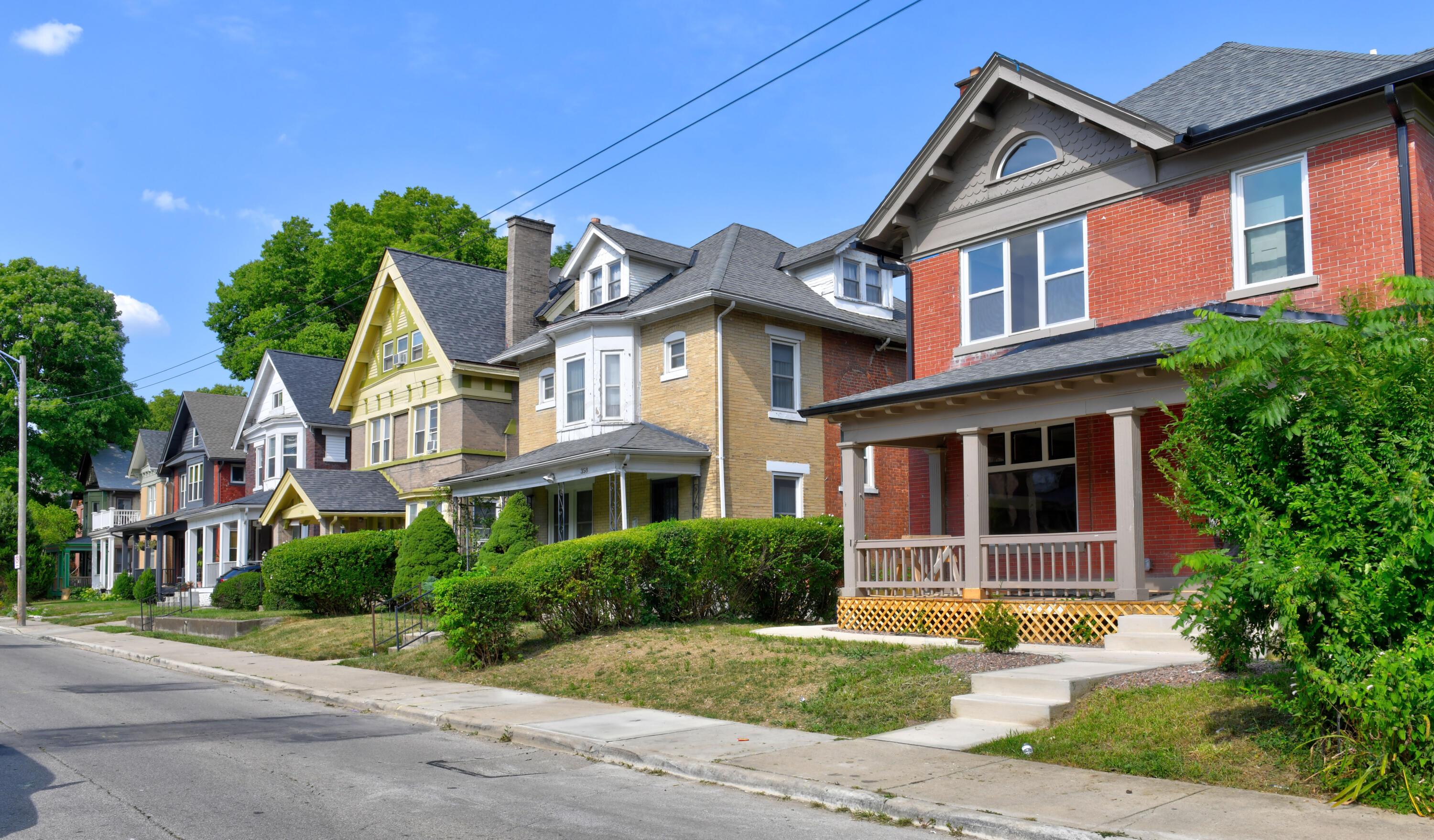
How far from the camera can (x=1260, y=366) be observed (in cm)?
Result: 748

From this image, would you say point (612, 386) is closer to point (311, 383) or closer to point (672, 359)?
point (672, 359)

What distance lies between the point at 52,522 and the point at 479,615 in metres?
51.0

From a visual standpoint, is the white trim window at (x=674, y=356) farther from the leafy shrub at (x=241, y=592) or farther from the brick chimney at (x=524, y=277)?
the leafy shrub at (x=241, y=592)

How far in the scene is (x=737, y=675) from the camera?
13.4 metres

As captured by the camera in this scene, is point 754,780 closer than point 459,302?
Yes

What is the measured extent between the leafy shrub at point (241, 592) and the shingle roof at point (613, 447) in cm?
958

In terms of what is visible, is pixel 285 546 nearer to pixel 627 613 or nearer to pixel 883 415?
pixel 627 613

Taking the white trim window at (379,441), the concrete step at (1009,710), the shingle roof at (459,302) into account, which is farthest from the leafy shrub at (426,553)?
the concrete step at (1009,710)

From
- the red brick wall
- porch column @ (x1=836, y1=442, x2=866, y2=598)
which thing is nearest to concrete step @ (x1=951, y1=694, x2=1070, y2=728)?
porch column @ (x1=836, y1=442, x2=866, y2=598)

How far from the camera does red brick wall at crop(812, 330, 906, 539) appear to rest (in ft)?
84.9

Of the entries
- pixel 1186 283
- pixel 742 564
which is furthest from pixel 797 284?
pixel 1186 283

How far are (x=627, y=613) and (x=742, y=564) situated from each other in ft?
6.84

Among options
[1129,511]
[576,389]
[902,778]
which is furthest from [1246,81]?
[576,389]

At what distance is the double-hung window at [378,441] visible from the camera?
36625mm
